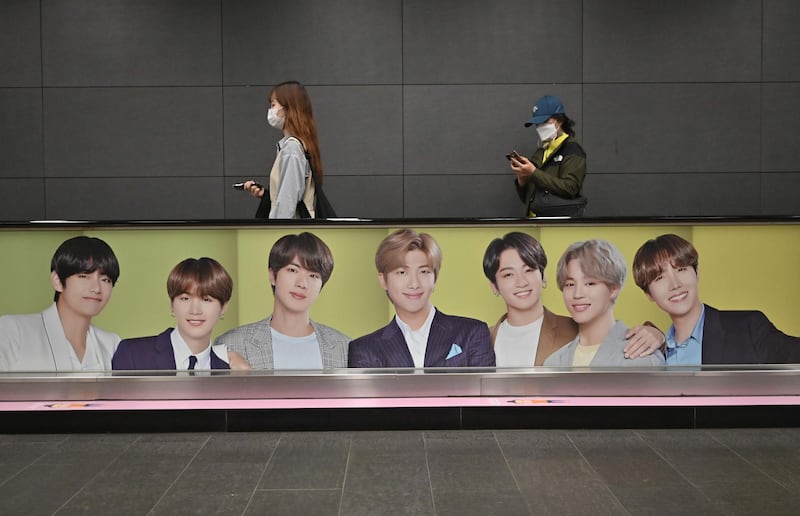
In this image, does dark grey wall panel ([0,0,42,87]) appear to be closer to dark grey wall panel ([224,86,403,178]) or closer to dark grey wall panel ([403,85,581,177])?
dark grey wall panel ([224,86,403,178])

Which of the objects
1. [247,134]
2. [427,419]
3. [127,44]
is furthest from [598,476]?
[127,44]

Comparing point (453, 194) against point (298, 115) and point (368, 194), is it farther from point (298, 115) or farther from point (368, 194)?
point (298, 115)

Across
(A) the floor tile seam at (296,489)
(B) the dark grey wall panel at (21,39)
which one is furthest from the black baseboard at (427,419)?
(B) the dark grey wall panel at (21,39)

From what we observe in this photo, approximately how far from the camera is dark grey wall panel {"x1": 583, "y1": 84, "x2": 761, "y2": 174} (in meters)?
7.02

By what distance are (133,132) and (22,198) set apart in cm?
122

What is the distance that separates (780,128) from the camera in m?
7.06

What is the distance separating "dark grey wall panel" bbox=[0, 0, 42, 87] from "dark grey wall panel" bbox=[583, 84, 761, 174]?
5086 millimetres

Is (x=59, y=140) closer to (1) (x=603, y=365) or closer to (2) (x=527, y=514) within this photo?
(1) (x=603, y=365)

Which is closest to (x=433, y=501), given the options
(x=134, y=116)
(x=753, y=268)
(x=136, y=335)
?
(x=136, y=335)

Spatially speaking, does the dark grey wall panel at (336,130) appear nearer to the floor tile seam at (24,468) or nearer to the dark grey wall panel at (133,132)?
the dark grey wall panel at (133,132)

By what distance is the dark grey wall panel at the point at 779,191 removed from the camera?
23.3 ft

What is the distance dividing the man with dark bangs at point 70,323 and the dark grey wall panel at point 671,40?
4779mm

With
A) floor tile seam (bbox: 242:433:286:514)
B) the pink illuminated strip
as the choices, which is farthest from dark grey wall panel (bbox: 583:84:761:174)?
floor tile seam (bbox: 242:433:286:514)

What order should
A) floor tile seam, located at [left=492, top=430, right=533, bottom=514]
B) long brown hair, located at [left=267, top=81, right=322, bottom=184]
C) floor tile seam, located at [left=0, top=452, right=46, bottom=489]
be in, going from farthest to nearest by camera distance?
long brown hair, located at [left=267, top=81, right=322, bottom=184]
floor tile seam, located at [left=0, top=452, right=46, bottom=489]
floor tile seam, located at [left=492, top=430, right=533, bottom=514]
